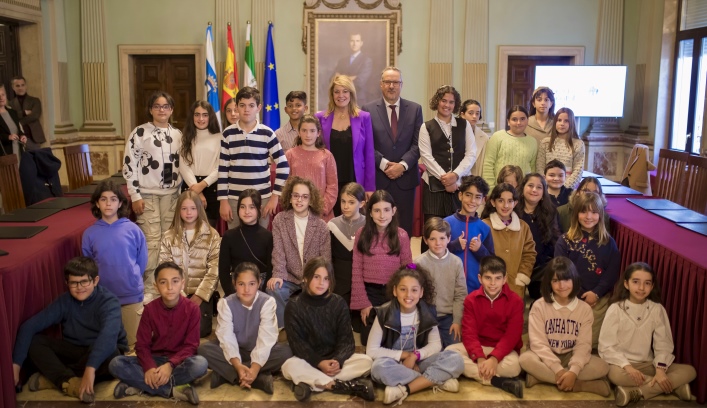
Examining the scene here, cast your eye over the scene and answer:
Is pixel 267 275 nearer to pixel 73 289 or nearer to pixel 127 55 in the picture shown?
pixel 73 289

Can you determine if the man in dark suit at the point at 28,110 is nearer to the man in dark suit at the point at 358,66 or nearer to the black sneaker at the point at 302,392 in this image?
the man in dark suit at the point at 358,66

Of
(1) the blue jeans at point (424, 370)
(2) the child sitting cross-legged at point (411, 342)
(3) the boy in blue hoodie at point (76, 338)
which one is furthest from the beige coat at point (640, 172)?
(3) the boy in blue hoodie at point (76, 338)

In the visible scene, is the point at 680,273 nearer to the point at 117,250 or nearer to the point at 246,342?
the point at 246,342

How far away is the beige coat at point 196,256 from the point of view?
4.69m

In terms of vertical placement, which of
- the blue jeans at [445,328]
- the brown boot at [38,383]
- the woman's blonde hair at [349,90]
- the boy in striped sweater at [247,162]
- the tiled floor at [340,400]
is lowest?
the tiled floor at [340,400]

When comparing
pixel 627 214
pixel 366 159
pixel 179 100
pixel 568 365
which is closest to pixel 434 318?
pixel 568 365

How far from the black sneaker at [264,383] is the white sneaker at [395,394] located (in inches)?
23.6

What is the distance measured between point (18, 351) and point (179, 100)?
696cm

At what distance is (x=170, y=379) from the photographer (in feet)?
12.7

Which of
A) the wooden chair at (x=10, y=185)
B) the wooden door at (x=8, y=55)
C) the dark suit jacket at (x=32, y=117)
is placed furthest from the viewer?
the wooden door at (x=8, y=55)

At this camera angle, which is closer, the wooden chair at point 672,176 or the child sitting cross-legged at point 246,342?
the child sitting cross-legged at point 246,342

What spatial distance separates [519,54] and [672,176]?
13.6ft

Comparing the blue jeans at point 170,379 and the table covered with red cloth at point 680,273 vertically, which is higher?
the table covered with red cloth at point 680,273

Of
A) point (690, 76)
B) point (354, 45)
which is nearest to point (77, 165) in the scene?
point (354, 45)
